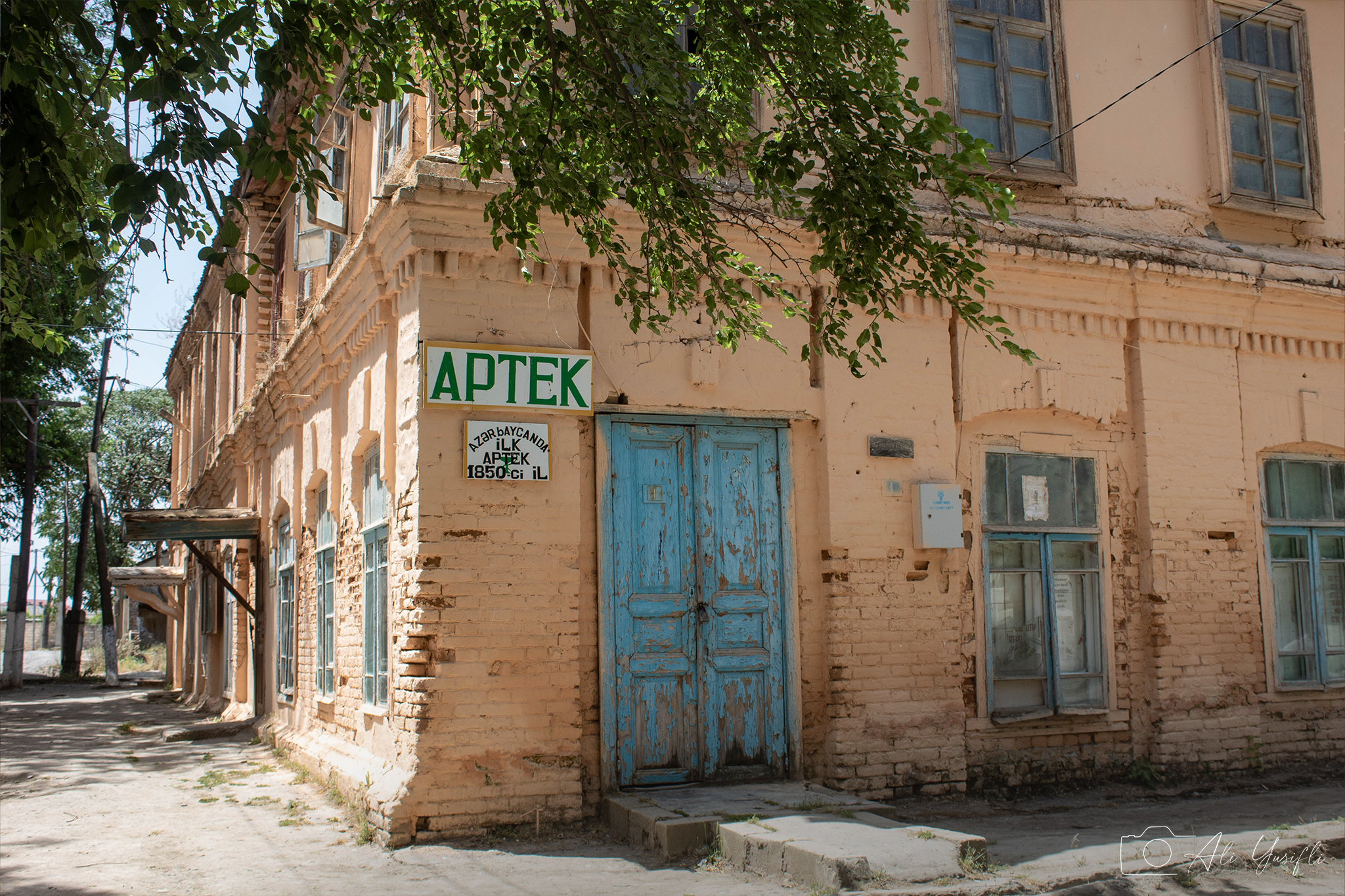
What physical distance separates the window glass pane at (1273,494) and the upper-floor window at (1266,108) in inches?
89.5

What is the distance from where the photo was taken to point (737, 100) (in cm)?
591

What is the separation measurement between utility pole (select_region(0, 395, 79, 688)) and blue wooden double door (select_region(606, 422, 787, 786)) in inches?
727

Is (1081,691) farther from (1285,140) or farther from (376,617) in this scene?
(1285,140)

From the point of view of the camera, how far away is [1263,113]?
934 cm

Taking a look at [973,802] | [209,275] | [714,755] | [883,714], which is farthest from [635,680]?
[209,275]

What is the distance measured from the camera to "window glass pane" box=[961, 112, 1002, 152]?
8375mm

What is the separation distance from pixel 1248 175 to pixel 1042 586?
13.6ft

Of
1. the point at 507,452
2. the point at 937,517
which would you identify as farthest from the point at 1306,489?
the point at 507,452

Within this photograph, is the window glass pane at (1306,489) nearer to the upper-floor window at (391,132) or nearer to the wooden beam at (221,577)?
the upper-floor window at (391,132)

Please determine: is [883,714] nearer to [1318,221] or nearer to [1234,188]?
[1234,188]

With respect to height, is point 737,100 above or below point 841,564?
above

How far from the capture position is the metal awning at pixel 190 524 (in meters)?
11.4

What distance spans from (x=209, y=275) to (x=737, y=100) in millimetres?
12582

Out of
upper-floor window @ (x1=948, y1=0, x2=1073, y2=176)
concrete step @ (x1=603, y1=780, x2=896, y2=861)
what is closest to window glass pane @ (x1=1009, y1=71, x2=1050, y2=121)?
upper-floor window @ (x1=948, y1=0, x2=1073, y2=176)
